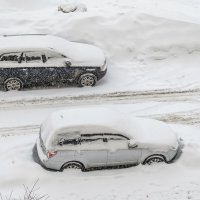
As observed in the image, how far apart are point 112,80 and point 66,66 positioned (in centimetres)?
202

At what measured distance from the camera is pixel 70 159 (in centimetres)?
1223

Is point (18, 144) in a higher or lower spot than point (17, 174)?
higher

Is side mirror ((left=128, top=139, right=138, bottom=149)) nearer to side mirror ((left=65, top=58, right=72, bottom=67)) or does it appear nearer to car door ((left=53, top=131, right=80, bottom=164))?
car door ((left=53, top=131, right=80, bottom=164))

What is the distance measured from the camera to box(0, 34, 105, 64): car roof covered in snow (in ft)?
53.1

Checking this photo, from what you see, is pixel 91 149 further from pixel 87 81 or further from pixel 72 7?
pixel 72 7

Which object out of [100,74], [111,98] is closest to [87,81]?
[100,74]

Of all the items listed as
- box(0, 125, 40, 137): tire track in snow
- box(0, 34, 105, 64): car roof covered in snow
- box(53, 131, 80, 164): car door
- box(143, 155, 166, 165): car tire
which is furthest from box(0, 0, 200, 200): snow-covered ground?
box(0, 34, 105, 64): car roof covered in snow

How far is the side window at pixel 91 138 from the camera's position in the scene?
478 inches

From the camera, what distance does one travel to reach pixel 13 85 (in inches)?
645

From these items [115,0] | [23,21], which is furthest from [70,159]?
[115,0]

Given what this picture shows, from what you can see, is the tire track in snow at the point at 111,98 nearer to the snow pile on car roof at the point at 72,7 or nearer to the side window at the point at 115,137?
the side window at the point at 115,137

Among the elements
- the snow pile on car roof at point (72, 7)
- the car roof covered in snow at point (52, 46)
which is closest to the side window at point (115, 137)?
the car roof covered in snow at point (52, 46)

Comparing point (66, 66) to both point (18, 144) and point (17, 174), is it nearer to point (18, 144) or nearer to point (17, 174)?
point (18, 144)

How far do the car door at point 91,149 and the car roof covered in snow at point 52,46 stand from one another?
508 centimetres
